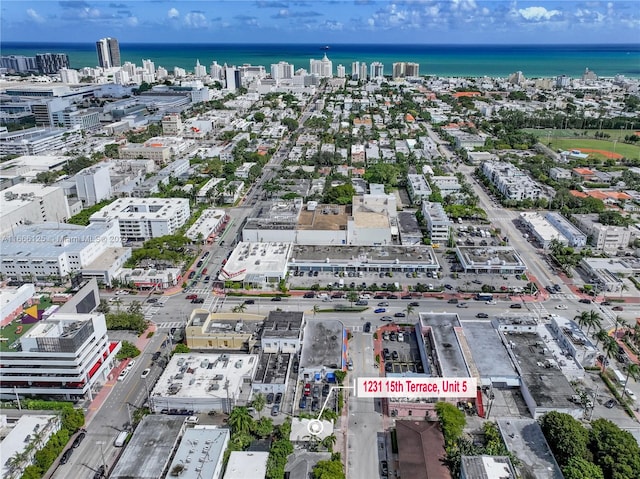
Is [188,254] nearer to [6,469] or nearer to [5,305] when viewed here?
[5,305]

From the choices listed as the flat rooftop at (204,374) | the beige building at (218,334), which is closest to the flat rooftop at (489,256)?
the beige building at (218,334)

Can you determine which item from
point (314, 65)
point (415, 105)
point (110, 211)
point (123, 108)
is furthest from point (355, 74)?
point (110, 211)

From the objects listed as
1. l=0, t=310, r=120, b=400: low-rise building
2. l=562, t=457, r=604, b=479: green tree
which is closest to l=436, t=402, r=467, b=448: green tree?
l=562, t=457, r=604, b=479: green tree

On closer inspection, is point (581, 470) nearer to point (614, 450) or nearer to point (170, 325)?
point (614, 450)

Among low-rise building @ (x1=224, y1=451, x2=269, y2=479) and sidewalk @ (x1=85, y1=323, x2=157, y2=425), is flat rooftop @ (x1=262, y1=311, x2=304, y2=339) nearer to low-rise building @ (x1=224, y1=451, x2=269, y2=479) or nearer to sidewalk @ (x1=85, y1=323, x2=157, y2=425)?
sidewalk @ (x1=85, y1=323, x2=157, y2=425)

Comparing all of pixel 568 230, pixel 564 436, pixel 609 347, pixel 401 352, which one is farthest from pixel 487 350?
pixel 568 230
